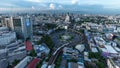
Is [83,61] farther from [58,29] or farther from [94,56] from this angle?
[58,29]

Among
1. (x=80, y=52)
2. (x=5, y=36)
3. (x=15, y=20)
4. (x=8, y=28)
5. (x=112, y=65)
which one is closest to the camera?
(x=112, y=65)

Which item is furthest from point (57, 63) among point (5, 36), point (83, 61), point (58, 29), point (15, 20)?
point (58, 29)

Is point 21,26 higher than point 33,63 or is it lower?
higher

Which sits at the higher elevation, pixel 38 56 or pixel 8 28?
pixel 8 28

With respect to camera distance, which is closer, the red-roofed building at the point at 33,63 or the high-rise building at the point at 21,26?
the red-roofed building at the point at 33,63

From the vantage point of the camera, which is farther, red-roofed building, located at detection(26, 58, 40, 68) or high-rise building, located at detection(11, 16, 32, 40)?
high-rise building, located at detection(11, 16, 32, 40)

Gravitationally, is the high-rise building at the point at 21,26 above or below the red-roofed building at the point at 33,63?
above

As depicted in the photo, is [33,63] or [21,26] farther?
[21,26]

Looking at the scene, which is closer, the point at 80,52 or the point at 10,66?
the point at 10,66

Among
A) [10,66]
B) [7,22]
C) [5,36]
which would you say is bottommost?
[10,66]

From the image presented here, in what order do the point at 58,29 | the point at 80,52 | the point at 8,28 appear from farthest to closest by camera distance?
the point at 58,29 < the point at 8,28 < the point at 80,52

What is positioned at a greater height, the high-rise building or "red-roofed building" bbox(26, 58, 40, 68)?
the high-rise building
